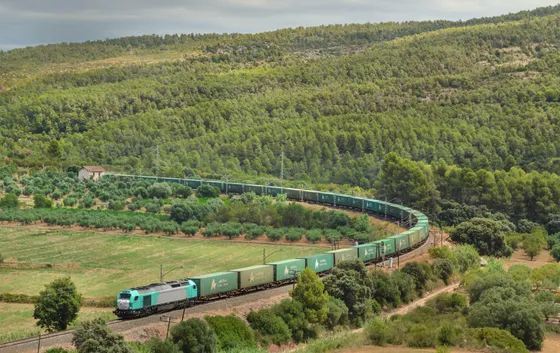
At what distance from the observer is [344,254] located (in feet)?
185

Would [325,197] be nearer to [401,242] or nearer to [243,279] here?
[401,242]

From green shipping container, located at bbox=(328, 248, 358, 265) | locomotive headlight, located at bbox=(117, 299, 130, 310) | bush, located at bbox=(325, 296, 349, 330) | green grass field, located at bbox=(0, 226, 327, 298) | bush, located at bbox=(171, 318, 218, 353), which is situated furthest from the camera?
green grass field, located at bbox=(0, 226, 327, 298)

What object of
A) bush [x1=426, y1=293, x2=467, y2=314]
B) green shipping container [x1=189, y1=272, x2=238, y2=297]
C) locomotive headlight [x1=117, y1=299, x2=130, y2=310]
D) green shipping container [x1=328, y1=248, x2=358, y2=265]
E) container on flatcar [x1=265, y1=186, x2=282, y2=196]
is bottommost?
container on flatcar [x1=265, y1=186, x2=282, y2=196]

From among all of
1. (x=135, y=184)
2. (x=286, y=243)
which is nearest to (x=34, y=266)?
(x=286, y=243)

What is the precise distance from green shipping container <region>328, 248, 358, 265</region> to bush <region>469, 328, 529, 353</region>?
45.7ft

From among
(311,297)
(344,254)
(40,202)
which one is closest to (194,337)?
(311,297)

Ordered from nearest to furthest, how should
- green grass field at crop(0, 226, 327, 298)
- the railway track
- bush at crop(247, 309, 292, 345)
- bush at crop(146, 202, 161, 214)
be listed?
the railway track
bush at crop(247, 309, 292, 345)
green grass field at crop(0, 226, 327, 298)
bush at crop(146, 202, 161, 214)

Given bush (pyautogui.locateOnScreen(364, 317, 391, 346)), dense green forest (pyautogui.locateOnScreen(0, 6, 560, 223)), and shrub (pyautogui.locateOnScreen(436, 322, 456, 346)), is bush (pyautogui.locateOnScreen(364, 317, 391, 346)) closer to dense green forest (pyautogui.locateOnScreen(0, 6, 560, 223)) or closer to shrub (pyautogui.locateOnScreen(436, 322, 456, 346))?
shrub (pyautogui.locateOnScreen(436, 322, 456, 346))

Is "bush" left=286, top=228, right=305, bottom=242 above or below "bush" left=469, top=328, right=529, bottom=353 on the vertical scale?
below

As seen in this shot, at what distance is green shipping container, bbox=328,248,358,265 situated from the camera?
182 feet

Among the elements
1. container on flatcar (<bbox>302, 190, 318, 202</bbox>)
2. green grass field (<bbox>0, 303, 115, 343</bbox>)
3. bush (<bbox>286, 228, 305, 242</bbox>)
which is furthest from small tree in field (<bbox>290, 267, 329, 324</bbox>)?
container on flatcar (<bbox>302, 190, 318, 202</bbox>)

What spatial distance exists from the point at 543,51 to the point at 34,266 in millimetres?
132591

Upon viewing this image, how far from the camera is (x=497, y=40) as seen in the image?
18025 cm

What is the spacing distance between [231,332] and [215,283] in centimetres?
604
